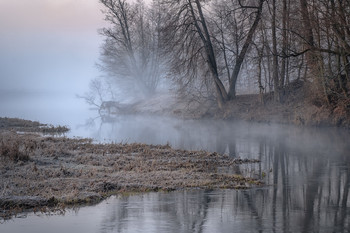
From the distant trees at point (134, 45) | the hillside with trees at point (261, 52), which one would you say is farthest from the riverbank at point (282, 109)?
the distant trees at point (134, 45)

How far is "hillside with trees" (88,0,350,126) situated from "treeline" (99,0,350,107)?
0.25 feet

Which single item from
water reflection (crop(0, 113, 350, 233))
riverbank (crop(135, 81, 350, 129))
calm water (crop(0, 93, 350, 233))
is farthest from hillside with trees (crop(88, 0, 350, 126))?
calm water (crop(0, 93, 350, 233))

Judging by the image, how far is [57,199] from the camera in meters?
10.4

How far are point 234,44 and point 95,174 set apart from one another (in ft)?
102

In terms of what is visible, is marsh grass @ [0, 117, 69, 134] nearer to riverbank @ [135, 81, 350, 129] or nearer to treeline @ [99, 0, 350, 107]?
treeline @ [99, 0, 350, 107]

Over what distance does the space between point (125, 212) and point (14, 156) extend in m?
6.74

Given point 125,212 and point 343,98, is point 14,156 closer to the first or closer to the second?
point 125,212

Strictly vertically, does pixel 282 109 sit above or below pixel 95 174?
above

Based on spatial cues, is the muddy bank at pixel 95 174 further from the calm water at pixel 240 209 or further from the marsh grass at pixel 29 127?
the marsh grass at pixel 29 127

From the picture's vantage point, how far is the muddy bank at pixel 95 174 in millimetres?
10727

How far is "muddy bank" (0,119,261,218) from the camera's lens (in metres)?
10.7

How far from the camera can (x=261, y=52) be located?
35531 millimetres

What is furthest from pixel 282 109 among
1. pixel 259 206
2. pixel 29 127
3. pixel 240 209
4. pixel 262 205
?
pixel 240 209

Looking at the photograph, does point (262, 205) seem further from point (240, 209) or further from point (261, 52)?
point (261, 52)
